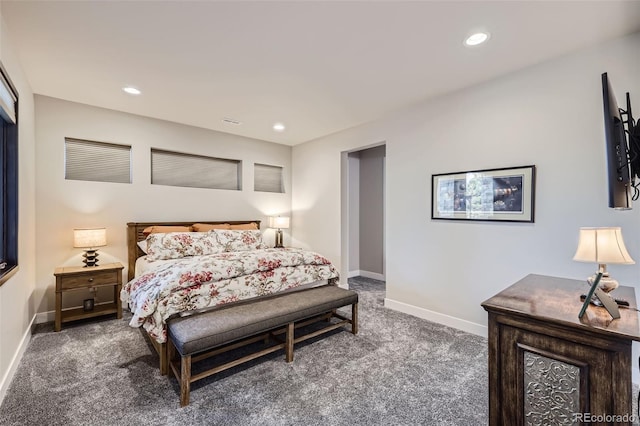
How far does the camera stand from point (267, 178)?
212 inches

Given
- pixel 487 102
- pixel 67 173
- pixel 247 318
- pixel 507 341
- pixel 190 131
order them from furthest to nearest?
pixel 190 131 → pixel 67 173 → pixel 487 102 → pixel 247 318 → pixel 507 341

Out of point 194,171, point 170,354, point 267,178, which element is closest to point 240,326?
point 170,354

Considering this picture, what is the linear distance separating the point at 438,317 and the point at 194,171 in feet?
13.4

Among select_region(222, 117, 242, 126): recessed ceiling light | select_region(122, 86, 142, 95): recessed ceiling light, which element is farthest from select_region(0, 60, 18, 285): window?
select_region(222, 117, 242, 126): recessed ceiling light

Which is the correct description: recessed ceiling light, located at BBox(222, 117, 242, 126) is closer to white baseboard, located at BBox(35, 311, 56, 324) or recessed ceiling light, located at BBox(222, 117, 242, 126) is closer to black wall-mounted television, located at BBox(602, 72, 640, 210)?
white baseboard, located at BBox(35, 311, 56, 324)

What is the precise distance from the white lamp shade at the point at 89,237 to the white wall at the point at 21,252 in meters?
0.38

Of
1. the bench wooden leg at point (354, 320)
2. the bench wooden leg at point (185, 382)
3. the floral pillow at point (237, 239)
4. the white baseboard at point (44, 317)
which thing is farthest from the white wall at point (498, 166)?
the white baseboard at point (44, 317)

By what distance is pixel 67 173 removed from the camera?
3.48 meters

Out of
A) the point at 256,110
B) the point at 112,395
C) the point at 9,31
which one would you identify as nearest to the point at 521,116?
the point at 256,110

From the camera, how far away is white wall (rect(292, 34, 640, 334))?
7.45 feet

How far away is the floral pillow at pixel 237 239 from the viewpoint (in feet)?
12.9

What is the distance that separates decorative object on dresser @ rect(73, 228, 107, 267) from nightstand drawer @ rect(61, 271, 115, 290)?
29cm

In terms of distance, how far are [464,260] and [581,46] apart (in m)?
2.10

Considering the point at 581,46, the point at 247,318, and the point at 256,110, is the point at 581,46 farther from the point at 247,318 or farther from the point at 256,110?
the point at 247,318
